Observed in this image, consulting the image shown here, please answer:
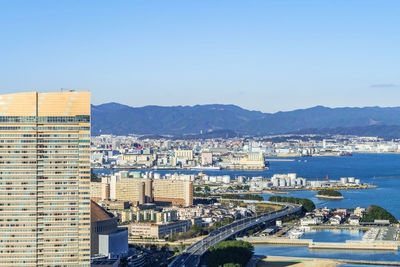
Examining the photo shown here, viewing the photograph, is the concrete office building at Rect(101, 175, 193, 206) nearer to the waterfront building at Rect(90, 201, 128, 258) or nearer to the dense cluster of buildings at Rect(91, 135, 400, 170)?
the waterfront building at Rect(90, 201, 128, 258)

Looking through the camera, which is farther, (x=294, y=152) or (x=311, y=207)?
(x=294, y=152)

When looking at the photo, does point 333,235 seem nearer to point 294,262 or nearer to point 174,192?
point 294,262

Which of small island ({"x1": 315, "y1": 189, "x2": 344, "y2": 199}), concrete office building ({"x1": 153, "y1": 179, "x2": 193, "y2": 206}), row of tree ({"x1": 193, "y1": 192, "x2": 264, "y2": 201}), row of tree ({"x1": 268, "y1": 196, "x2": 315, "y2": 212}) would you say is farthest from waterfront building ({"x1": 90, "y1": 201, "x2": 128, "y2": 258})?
small island ({"x1": 315, "y1": 189, "x2": 344, "y2": 199})

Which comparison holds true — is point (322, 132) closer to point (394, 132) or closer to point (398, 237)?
point (394, 132)

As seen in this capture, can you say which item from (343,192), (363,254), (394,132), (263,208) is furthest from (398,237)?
(394,132)

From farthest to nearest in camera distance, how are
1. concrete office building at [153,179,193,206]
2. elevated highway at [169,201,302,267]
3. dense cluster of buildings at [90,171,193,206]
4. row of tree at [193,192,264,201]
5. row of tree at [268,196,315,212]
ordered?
row of tree at [193,192,264,201] < concrete office building at [153,179,193,206] < dense cluster of buildings at [90,171,193,206] < row of tree at [268,196,315,212] < elevated highway at [169,201,302,267]

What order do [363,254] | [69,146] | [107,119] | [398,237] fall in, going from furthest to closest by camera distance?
[107,119] → [398,237] → [363,254] → [69,146]

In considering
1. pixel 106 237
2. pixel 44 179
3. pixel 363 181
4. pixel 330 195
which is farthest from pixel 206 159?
pixel 44 179
